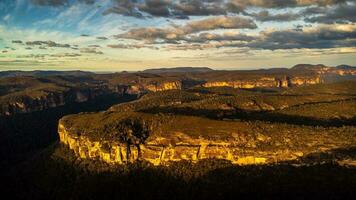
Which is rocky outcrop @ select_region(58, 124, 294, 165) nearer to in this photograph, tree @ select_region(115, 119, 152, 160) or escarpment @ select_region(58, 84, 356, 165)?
escarpment @ select_region(58, 84, 356, 165)

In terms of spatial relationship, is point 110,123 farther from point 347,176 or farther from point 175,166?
point 347,176

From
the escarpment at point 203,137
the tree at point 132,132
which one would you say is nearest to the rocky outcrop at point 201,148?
the escarpment at point 203,137

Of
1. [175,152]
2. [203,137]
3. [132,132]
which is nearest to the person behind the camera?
[203,137]

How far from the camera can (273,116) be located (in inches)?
5979

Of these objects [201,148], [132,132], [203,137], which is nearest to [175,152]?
[201,148]

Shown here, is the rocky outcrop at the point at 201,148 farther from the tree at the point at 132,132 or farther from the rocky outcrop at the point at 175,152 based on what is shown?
the tree at the point at 132,132

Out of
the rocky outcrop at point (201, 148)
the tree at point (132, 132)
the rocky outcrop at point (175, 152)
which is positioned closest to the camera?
the rocky outcrop at point (201, 148)

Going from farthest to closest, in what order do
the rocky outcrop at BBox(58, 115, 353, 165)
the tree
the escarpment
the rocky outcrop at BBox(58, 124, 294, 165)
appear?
the tree < the escarpment < the rocky outcrop at BBox(58, 124, 294, 165) < the rocky outcrop at BBox(58, 115, 353, 165)

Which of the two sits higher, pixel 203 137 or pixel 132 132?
pixel 203 137

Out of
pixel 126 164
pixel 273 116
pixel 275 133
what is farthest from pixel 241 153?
pixel 273 116

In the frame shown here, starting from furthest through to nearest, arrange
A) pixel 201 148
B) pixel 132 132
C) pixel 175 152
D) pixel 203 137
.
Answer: pixel 132 132 < pixel 175 152 < pixel 203 137 < pixel 201 148

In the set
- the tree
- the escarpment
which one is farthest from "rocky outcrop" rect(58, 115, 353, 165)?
the tree

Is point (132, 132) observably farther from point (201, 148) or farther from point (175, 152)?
point (201, 148)

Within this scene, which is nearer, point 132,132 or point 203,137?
point 203,137
